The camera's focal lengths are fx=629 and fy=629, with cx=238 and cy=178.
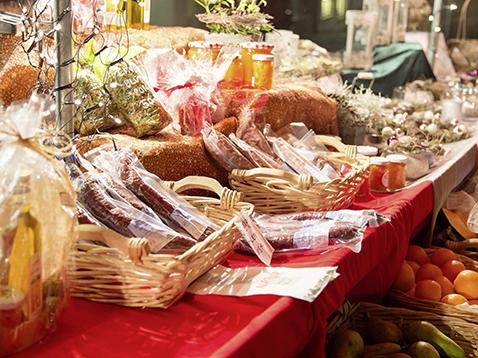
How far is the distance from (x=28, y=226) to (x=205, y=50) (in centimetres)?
130

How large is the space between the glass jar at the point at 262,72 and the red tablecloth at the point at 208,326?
0.96 meters

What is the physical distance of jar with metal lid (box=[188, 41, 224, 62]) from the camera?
2.06m

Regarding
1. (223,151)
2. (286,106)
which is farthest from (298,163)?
(286,106)

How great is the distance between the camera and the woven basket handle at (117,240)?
101 cm

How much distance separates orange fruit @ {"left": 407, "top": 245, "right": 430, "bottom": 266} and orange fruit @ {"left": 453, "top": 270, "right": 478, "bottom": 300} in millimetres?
212

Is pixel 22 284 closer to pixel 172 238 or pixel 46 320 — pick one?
pixel 46 320

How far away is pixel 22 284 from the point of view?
35.1 inches

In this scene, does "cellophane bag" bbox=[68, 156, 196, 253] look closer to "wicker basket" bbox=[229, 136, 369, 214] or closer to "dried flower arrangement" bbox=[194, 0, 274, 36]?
"wicker basket" bbox=[229, 136, 369, 214]

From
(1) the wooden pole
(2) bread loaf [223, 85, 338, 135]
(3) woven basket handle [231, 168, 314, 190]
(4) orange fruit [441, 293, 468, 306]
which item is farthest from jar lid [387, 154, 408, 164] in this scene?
(1) the wooden pole

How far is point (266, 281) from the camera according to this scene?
122 centimetres

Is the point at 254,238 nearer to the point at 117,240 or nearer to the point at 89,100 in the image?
the point at 117,240

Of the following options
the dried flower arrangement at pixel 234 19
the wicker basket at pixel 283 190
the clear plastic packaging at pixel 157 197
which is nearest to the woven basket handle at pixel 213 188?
the clear plastic packaging at pixel 157 197

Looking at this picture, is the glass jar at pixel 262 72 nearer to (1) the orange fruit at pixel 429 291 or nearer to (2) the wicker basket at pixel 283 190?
(2) the wicker basket at pixel 283 190

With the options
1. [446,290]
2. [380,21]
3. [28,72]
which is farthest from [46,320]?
[380,21]
